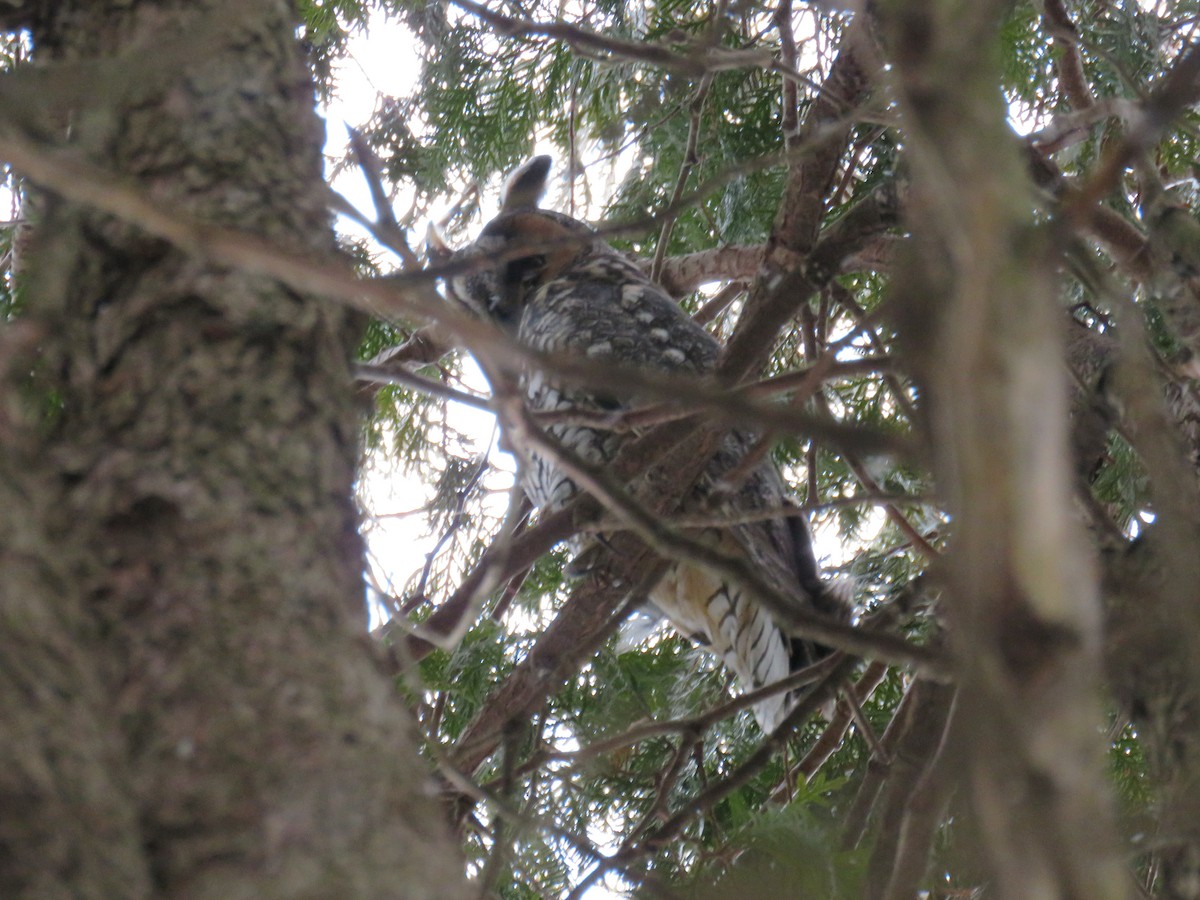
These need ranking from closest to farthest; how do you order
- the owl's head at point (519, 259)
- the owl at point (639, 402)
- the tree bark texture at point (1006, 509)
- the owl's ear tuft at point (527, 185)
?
the tree bark texture at point (1006, 509), the owl at point (639, 402), the owl's head at point (519, 259), the owl's ear tuft at point (527, 185)

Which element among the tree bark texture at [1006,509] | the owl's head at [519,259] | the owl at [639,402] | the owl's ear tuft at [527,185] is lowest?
the tree bark texture at [1006,509]

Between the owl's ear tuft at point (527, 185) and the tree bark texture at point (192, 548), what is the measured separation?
2938 millimetres

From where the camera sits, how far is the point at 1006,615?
45 centimetres

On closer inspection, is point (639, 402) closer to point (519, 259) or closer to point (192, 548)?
point (519, 259)

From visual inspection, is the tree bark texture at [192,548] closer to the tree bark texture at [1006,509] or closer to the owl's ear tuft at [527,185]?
the tree bark texture at [1006,509]

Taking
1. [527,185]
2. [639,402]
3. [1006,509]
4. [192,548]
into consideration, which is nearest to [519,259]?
[527,185]

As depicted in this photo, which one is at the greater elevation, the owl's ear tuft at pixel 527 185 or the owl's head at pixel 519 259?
the owl's ear tuft at pixel 527 185

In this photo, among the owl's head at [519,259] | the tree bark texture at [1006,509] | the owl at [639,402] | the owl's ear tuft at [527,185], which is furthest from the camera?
the owl's ear tuft at [527,185]

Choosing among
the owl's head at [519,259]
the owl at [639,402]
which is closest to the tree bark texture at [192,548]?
the owl at [639,402]

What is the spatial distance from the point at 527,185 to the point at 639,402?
191 centimetres

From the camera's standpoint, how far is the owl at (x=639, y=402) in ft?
9.20

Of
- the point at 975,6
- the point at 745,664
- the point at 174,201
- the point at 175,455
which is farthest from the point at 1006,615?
the point at 745,664

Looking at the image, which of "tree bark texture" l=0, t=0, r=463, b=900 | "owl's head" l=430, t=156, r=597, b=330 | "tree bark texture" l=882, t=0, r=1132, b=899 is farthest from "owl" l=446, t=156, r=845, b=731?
"tree bark texture" l=882, t=0, r=1132, b=899

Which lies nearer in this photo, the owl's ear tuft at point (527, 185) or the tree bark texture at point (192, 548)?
the tree bark texture at point (192, 548)
